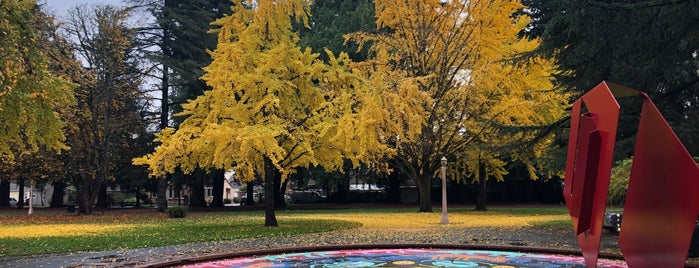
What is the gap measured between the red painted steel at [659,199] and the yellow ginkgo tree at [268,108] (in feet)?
38.1

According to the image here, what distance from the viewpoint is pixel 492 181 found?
48000mm

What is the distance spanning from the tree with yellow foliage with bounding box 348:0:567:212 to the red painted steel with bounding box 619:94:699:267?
67.7 ft

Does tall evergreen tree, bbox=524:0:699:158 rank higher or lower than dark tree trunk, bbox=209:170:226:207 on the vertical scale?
higher

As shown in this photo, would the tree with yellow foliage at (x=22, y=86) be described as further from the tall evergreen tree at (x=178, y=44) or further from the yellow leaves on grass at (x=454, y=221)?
the tall evergreen tree at (x=178, y=44)

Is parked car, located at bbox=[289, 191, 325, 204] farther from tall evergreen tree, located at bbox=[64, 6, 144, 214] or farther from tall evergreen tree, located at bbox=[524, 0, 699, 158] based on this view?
tall evergreen tree, located at bbox=[524, 0, 699, 158]

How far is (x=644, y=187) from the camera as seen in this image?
559cm

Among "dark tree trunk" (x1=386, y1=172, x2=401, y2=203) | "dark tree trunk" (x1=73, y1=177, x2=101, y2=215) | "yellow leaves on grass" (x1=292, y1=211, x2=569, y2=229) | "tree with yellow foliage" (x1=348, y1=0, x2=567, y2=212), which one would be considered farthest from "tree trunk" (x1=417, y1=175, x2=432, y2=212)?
"dark tree trunk" (x1=73, y1=177, x2=101, y2=215)

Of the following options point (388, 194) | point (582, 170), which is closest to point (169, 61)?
point (388, 194)

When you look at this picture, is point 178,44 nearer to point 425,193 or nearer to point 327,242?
point 425,193

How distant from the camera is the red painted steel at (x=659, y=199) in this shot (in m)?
5.16

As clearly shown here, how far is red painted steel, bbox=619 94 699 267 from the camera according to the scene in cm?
516

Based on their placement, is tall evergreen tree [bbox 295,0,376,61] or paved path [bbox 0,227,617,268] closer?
paved path [bbox 0,227,617,268]

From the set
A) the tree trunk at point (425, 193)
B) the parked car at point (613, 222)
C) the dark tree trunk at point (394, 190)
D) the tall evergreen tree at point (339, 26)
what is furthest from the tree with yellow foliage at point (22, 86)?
the dark tree trunk at point (394, 190)

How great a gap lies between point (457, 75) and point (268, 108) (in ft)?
46.4
